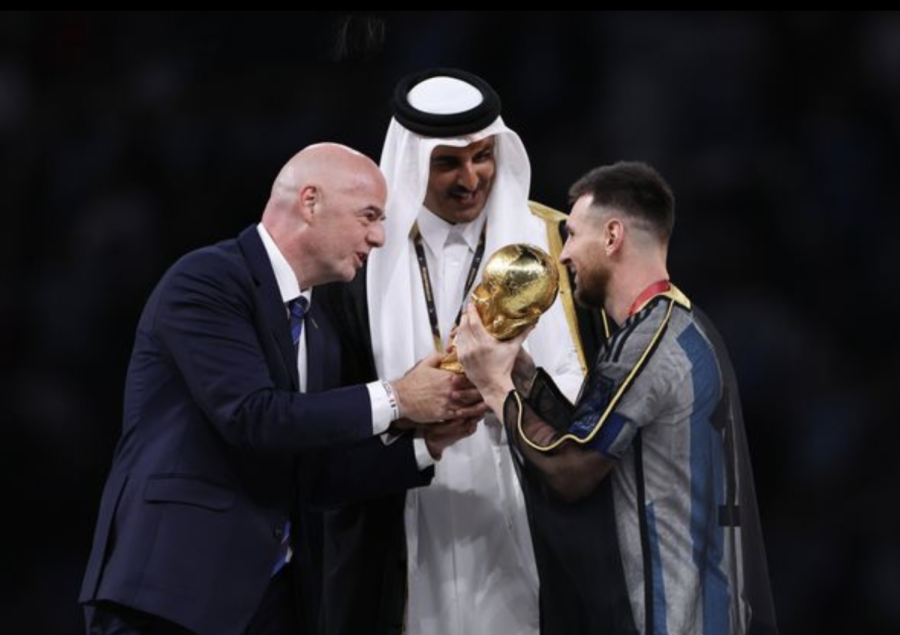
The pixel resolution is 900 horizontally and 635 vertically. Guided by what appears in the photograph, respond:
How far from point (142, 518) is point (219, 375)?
287 millimetres

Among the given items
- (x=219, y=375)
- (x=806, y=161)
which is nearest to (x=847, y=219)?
(x=806, y=161)

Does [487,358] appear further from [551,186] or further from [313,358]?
[551,186]

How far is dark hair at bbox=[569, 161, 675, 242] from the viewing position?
9.46ft

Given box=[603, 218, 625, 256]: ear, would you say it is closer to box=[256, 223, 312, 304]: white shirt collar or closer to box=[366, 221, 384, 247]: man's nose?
box=[366, 221, 384, 247]: man's nose

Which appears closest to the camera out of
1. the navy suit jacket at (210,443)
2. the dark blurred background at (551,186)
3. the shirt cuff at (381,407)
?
the navy suit jacket at (210,443)

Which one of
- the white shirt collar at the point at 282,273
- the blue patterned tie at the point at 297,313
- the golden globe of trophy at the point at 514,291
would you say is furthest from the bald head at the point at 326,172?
the golden globe of trophy at the point at 514,291

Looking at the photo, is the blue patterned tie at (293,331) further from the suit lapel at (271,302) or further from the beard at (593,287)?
the beard at (593,287)

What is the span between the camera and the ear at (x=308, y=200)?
305cm

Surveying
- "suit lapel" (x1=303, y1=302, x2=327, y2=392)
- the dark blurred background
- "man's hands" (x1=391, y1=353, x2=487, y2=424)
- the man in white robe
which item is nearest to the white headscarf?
the man in white robe

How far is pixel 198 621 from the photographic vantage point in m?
2.83

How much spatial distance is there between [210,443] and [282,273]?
13.9 inches

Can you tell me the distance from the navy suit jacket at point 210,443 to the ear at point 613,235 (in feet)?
1.70

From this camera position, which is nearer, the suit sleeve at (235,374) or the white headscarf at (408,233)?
the suit sleeve at (235,374)

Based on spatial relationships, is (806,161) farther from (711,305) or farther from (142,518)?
(142,518)
